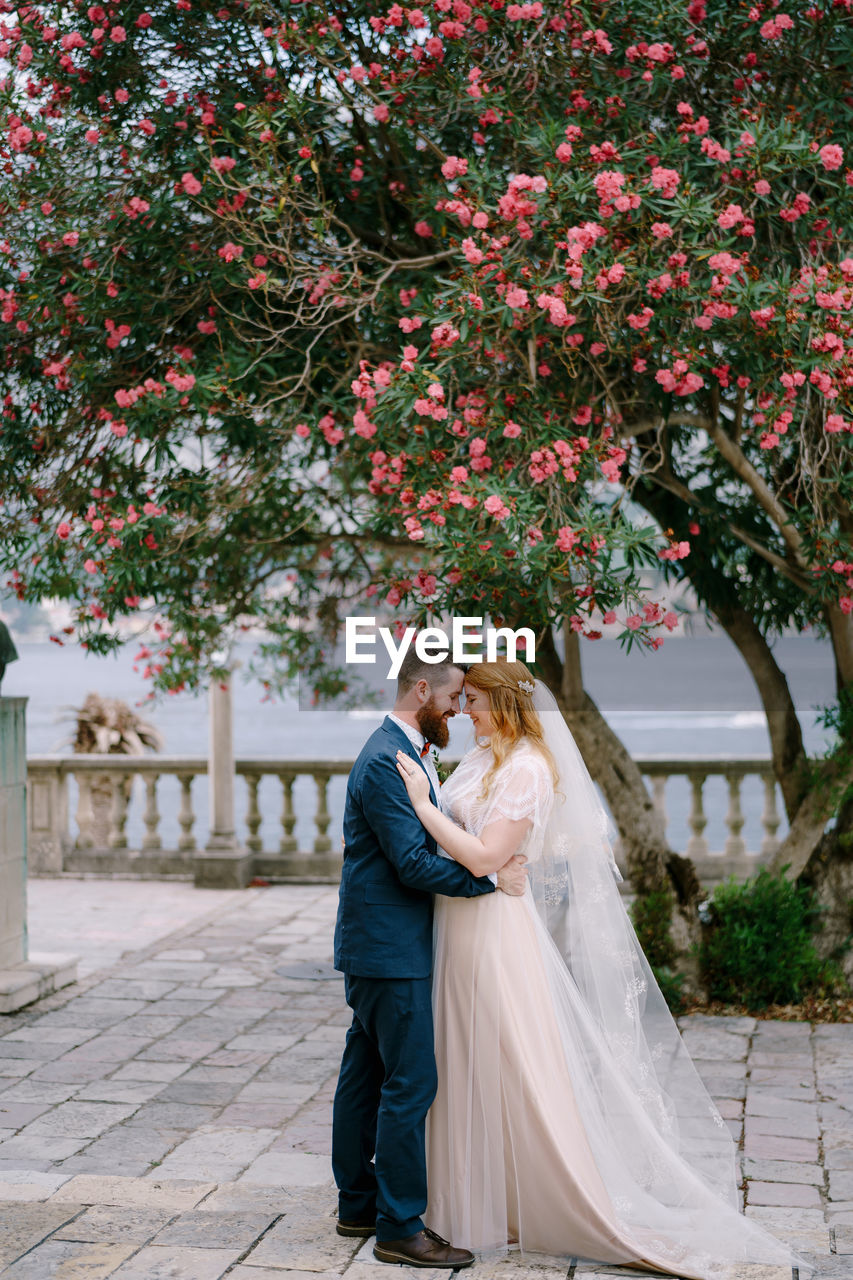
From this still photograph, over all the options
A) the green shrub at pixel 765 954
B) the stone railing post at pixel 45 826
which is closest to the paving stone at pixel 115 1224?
the green shrub at pixel 765 954

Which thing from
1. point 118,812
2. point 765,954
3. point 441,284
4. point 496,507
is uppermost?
point 441,284

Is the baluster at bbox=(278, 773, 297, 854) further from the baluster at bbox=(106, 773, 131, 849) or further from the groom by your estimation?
the groom

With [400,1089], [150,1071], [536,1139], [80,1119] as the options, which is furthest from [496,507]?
[150,1071]

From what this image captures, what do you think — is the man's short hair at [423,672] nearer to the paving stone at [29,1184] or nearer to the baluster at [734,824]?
the paving stone at [29,1184]

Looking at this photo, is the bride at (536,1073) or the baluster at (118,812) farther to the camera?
the baluster at (118,812)

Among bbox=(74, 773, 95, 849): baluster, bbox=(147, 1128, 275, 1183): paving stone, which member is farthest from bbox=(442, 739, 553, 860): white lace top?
bbox=(74, 773, 95, 849): baluster

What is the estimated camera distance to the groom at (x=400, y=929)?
4.14 meters

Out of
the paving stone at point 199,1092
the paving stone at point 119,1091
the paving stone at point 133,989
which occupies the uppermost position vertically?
the paving stone at point 133,989

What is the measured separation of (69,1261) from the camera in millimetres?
4168

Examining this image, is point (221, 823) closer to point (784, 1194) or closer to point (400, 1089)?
point (784, 1194)

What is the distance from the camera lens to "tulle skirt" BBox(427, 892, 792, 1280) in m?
4.16

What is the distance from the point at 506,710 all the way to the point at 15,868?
4378 millimetres

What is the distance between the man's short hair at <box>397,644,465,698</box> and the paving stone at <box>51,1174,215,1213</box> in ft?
6.51

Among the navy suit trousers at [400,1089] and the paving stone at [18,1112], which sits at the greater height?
the navy suit trousers at [400,1089]
